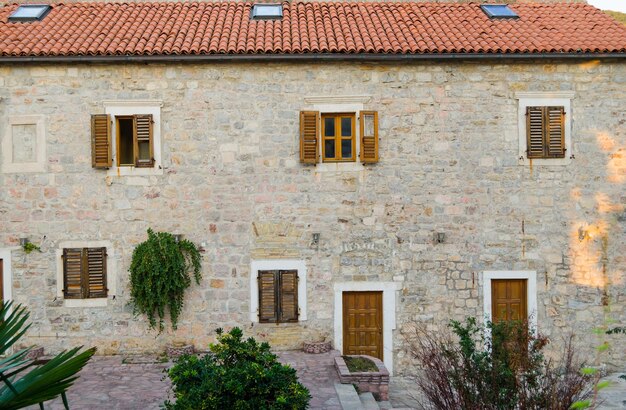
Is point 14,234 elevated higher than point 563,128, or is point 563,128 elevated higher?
point 563,128

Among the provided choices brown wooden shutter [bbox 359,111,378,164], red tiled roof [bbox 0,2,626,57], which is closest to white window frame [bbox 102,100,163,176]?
red tiled roof [bbox 0,2,626,57]

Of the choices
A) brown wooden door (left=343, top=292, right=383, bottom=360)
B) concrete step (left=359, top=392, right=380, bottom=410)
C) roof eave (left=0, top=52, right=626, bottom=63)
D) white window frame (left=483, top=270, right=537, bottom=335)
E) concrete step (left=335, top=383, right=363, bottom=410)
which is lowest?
concrete step (left=359, top=392, right=380, bottom=410)

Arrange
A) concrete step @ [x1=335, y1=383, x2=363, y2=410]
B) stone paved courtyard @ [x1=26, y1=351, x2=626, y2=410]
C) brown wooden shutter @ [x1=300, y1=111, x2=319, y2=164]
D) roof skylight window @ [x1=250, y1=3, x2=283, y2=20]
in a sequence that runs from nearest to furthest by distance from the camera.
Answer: concrete step @ [x1=335, y1=383, x2=363, y2=410] → stone paved courtyard @ [x1=26, y1=351, x2=626, y2=410] → brown wooden shutter @ [x1=300, y1=111, x2=319, y2=164] → roof skylight window @ [x1=250, y1=3, x2=283, y2=20]

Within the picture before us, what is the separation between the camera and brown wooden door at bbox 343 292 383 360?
10.7 m

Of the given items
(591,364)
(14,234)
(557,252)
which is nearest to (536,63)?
(557,252)

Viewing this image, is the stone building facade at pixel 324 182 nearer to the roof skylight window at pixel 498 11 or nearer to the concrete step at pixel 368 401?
the roof skylight window at pixel 498 11

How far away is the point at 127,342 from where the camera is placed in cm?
1048

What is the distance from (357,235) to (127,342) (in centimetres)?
484

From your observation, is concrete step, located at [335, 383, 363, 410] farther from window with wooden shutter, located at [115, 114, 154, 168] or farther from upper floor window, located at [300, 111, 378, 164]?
window with wooden shutter, located at [115, 114, 154, 168]

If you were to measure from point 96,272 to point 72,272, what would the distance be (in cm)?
43

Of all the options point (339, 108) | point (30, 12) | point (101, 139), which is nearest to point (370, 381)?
point (339, 108)

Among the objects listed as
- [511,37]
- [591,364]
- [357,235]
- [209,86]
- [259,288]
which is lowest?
[591,364]

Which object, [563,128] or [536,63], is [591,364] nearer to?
[563,128]

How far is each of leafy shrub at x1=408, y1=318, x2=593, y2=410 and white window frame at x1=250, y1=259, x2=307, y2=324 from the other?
3831 mm
